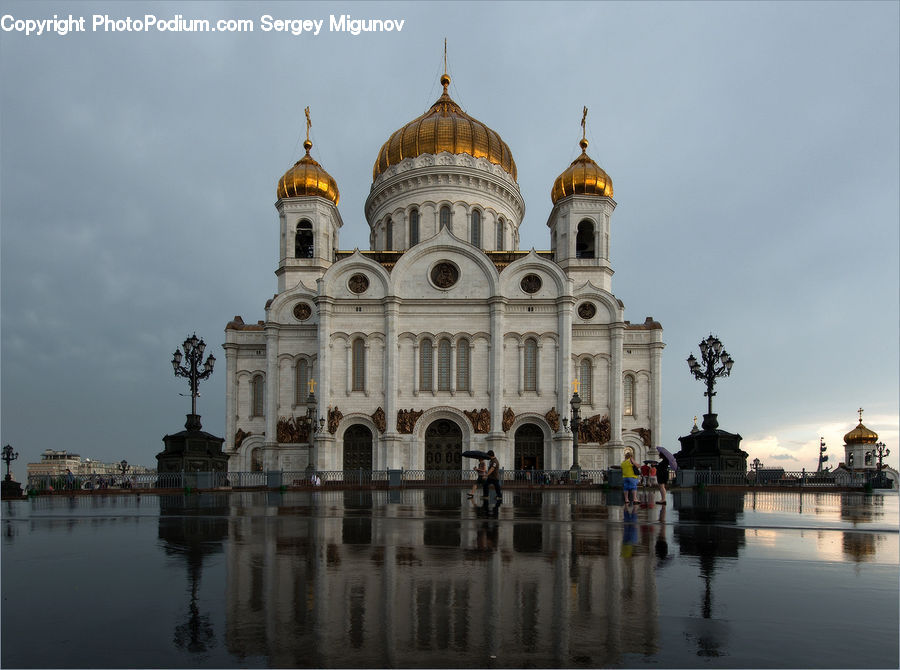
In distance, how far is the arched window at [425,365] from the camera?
4000cm

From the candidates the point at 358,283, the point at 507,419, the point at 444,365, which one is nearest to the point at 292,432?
the point at 358,283

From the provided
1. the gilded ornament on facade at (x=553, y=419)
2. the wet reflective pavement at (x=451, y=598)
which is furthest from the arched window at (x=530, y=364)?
the wet reflective pavement at (x=451, y=598)

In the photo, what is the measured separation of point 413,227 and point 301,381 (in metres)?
13.9

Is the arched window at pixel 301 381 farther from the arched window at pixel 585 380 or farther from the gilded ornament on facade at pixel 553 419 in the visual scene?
the arched window at pixel 585 380

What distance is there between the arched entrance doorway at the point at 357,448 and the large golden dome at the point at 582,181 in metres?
21.1

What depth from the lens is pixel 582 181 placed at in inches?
1758

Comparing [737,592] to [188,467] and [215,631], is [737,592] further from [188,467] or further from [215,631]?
[188,467]

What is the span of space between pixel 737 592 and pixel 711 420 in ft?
73.8

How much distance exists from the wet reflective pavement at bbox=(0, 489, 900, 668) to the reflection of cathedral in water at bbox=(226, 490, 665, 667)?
1.0 inches

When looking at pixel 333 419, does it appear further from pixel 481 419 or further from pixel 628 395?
pixel 628 395

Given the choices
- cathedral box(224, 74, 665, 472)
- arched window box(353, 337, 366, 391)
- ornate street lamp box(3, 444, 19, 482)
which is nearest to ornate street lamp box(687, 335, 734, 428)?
cathedral box(224, 74, 665, 472)

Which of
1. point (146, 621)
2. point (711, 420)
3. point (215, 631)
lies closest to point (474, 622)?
point (215, 631)

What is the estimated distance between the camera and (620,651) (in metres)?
4.57

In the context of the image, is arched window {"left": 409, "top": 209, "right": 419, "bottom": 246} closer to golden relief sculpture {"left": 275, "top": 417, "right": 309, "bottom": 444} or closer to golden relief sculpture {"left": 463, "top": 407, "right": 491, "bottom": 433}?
golden relief sculpture {"left": 463, "top": 407, "right": 491, "bottom": 433}
